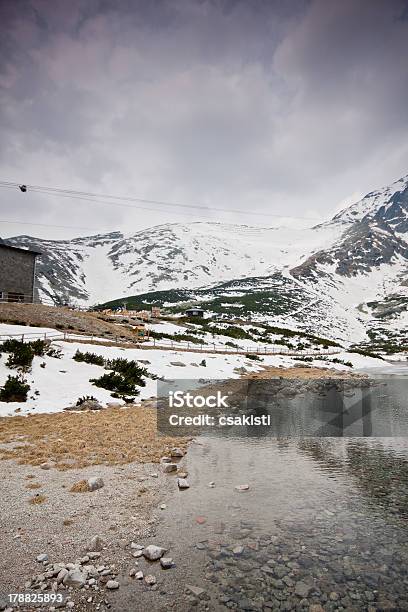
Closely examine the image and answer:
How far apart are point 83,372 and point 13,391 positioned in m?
5.49

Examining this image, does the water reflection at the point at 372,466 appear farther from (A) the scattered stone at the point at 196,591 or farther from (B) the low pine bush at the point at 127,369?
(B) the low pine bush at the point at 127,369

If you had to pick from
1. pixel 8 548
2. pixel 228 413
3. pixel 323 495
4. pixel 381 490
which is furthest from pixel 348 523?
pixel 228 413

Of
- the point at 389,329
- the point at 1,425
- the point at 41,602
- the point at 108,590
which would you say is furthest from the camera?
the point at 389,329

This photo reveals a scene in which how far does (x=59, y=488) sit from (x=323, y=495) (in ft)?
19.6

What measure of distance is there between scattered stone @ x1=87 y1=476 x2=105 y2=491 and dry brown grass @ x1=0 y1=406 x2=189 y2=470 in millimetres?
1366

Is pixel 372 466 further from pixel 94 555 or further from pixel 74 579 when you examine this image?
pixel 74 579

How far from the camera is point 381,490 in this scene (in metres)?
8.10

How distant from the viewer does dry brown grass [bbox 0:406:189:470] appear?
9.81m

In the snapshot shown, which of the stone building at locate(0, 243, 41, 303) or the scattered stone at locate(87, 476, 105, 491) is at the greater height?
the stone building at locate(0, 243, 41, 303)

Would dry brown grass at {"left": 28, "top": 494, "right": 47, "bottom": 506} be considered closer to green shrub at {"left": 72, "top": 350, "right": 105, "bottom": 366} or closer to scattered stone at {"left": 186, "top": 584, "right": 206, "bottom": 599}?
scattered stone at {"left": 186, "top": 584, "right": 206, "bottom": 599}

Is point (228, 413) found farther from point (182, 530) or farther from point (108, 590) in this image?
point (108, 590)

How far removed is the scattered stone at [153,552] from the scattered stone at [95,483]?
9.29 ft

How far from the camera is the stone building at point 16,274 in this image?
1673 inches

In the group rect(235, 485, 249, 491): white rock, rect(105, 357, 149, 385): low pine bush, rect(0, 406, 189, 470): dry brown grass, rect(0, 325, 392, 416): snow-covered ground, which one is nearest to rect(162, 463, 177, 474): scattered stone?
rect(0, 406, 189, 470): dry brown grass
